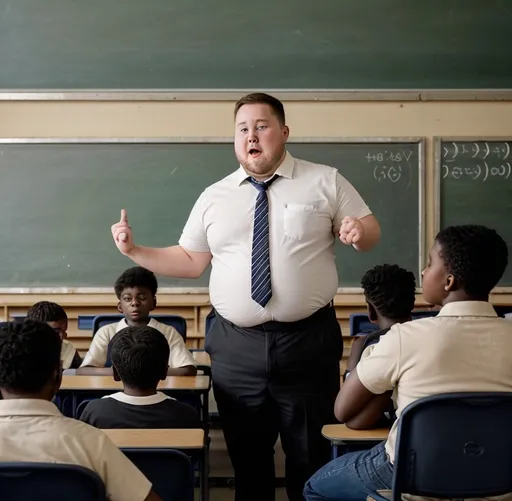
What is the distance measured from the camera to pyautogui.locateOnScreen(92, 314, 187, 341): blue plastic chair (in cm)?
416

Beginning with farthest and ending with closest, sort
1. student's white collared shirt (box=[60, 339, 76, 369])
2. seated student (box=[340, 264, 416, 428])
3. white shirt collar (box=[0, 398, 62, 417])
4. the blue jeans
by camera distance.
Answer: student's white collared shirt (box=[60, 339, 76, 369]) < seated student (box=[340, 264, 416, 428]) < the blue jeans < white shirt collar (box=[0, 398, 62, 417])

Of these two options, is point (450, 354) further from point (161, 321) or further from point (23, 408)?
point (161, 321)

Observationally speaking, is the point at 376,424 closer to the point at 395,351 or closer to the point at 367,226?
the point at 395,351

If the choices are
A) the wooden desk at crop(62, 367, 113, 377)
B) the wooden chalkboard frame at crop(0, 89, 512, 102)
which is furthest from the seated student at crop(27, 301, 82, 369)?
the wooden chalkboard frame at crop(0, 89, 512, 102)

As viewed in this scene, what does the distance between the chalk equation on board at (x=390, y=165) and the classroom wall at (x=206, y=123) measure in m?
0.14

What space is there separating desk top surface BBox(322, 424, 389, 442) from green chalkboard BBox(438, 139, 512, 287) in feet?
11.3

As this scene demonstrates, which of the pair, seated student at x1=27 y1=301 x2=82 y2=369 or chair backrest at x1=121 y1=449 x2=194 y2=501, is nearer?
chair backrest at x1=121 y1=449 x2=194 y2=501

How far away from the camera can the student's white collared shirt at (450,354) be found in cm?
176

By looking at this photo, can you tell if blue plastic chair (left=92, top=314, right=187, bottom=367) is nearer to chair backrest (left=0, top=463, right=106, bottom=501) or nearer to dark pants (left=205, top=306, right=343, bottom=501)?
dark pants (left=205, top=306, right=343, bottom=501)

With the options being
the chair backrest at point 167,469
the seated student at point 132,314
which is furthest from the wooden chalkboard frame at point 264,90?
the chair backrest at point 167,469

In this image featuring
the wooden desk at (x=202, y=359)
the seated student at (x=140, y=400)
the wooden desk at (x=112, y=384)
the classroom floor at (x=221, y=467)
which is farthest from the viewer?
the wooden desk at (x=202, y=359)

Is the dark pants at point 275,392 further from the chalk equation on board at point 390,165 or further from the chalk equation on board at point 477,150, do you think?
the chalk equation on board at point 477,150

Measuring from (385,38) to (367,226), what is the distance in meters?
3.31

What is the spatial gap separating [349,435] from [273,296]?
551 millimetres
